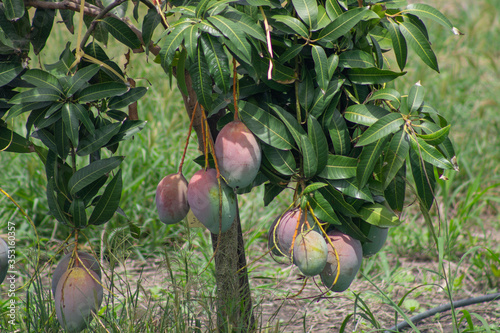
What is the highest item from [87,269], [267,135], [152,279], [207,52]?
[207,52]

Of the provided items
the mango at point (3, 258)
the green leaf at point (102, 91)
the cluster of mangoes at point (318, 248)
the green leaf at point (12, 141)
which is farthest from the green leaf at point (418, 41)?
the mango at point (3, 258)

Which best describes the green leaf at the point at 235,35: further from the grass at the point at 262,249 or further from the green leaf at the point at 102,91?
the grass at the point at 262,249

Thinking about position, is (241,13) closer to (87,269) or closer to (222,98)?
(222,98)

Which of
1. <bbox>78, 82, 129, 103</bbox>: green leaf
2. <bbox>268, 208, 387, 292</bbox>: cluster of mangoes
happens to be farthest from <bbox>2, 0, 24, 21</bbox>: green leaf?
<bbox>268, 208, 387, 292</bbox>: cluster of mangoes

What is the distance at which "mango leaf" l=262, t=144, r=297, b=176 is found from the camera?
0.98 meters

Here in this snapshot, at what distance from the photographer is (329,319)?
5.73 ft

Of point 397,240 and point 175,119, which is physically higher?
point 175,119

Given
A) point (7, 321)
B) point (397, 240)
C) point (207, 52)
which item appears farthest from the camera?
point (397, 240)

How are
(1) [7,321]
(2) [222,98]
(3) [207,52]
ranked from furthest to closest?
(1) [7,321]
(2) [222,98]
(3) [207,52]

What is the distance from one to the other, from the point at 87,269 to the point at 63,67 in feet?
1.42

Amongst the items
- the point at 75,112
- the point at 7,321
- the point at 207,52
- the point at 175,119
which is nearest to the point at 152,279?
the point at 7,321

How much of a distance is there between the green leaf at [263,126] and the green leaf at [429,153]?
23cm

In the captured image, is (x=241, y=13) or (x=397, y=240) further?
(x=397, y=240)

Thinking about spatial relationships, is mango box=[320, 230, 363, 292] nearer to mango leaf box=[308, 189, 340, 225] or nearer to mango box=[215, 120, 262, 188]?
mango leaf box=[308, 189, 340, 225]
